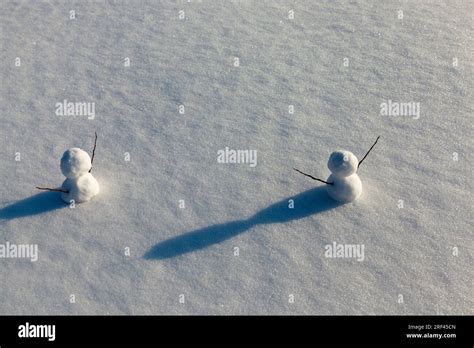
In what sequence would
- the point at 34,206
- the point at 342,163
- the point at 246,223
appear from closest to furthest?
the point at 342,163, the point at 246,223, the point at 34,206

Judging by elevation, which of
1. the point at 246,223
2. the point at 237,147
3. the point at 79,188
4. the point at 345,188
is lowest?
the point at 246,223

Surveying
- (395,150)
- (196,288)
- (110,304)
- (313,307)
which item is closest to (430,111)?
(395,150)

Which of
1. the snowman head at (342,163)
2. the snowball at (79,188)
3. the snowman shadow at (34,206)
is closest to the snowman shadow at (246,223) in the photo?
the snowman head at (342,163)

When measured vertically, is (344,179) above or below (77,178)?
below

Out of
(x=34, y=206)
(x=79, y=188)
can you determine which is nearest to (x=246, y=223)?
(x=79, y=188)

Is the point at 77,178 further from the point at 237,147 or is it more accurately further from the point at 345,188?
the point at 345,188

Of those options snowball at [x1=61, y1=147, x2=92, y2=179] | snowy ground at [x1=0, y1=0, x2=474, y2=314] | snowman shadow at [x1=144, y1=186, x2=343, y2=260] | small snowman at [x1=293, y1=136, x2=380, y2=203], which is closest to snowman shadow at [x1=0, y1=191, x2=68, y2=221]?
snowy ground at [x1=0, y1=0, x2=474, y2=314]
